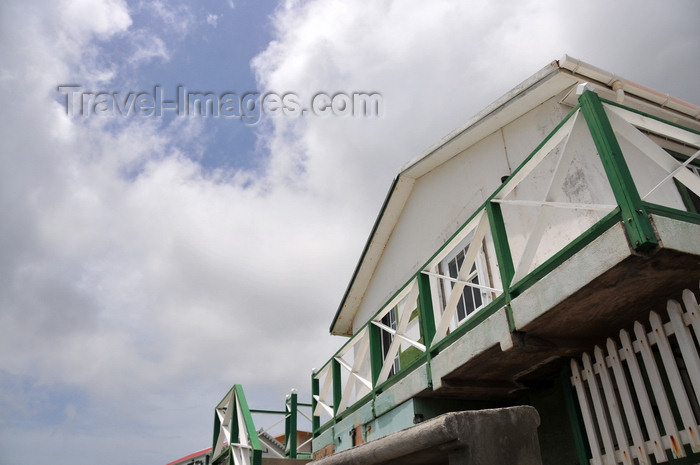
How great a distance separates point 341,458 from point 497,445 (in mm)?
893

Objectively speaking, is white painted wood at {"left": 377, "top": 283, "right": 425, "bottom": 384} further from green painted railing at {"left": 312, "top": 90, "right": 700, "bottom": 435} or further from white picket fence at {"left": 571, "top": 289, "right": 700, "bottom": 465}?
white picket fence at {"left": 571, "top": 289, "right": 700, "bottom": 465}

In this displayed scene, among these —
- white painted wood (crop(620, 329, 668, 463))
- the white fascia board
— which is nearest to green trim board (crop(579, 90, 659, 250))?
white painted wood (crop(620, 329, 668, 463))

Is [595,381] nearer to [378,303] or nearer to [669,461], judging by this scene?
[669,461]

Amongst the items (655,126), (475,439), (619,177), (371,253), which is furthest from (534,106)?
(475,439)

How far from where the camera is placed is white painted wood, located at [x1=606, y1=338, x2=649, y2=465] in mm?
4223

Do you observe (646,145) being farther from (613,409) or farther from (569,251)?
(613,409)

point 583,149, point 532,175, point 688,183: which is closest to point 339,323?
point 532,175

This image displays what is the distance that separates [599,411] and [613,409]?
173mm

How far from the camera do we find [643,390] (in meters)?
4.19

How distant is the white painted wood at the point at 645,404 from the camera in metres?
4.09

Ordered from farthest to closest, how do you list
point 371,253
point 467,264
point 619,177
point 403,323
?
1. point 371,253
2. point 403,323
3. point 467,264
4. point 619,177

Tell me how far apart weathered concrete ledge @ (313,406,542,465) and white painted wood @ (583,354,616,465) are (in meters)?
2.67

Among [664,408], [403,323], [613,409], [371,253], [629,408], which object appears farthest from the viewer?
[371,253]

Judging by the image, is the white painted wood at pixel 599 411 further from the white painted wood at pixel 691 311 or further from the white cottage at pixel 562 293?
the white painted wood at pixel 691 311
